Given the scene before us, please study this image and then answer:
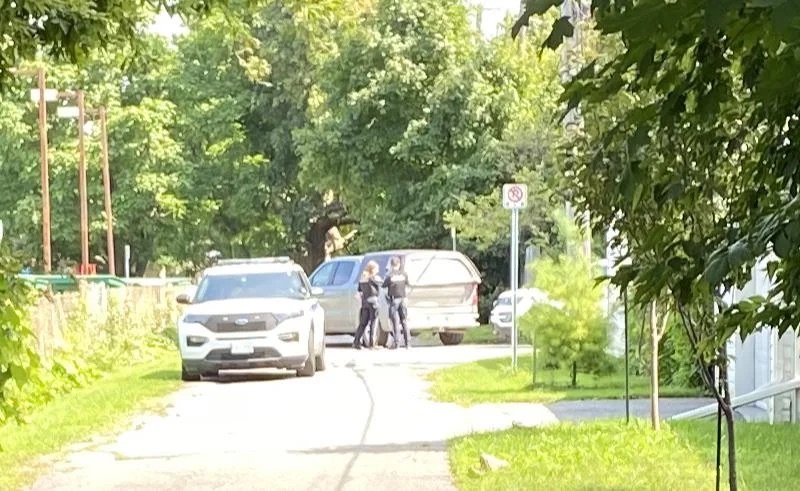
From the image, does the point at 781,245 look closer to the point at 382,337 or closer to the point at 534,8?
the point at 534,8

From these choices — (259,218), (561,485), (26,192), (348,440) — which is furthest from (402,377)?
(26,192)

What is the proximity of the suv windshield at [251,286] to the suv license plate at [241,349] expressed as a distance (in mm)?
1260

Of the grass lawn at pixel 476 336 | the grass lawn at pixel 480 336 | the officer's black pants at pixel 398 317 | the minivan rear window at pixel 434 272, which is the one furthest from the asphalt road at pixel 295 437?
the grass lawn at pixel 480 336

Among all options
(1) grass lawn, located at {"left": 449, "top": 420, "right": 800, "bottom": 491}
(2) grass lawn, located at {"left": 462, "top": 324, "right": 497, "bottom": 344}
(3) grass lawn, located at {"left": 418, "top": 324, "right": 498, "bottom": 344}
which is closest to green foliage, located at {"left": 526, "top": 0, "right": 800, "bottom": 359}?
(1) grass lawn, located at {"left": 449, "top": 420, "right": 800, "bottom": 491}

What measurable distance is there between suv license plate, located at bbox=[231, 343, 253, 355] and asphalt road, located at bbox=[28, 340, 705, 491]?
1.33ft

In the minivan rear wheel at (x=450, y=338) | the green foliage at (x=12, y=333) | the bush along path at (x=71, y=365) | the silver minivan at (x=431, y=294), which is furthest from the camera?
the minivan rear wheel at (x=450, y=338)

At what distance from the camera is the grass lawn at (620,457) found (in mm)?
9531

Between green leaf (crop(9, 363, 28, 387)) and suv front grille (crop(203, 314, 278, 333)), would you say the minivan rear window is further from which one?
green leaf (crop(9, 363, 28, 387))

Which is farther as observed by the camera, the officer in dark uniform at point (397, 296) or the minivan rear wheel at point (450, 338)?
the minivan rear wheel at point (450, 338)

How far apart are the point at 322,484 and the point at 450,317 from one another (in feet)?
59.2

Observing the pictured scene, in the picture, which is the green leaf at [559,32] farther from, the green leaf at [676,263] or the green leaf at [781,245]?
the green leaf at [676,263]

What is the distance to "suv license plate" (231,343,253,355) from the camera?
19906 mm

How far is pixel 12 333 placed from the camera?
17.8ft

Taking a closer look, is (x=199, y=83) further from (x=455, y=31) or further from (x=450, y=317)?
(x=450, y=317)
